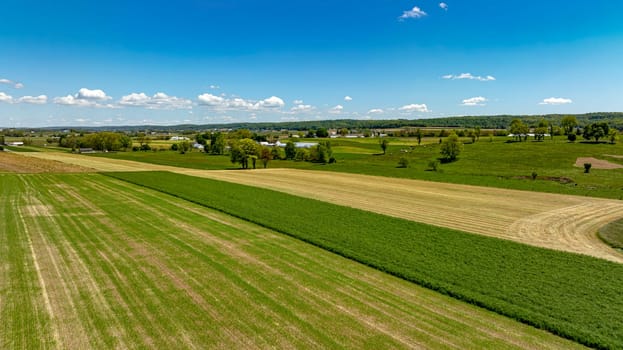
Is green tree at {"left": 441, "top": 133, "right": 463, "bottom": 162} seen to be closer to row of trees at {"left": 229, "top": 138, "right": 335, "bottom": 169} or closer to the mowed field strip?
row of trees at {"left": 229, "top": 138, "right": 335, "bottom": 169}

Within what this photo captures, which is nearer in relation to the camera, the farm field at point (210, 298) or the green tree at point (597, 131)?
the farm field at point (210, 298)

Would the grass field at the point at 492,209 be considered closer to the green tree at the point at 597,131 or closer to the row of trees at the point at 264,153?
the row of trees at the point at 264,153

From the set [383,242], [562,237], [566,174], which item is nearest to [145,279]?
[383,242]

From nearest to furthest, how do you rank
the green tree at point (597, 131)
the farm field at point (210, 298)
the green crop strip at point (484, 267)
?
the farm field at point (210, 298)
the green crop strip at point (484, 267)
the green tree at point (597, 131)

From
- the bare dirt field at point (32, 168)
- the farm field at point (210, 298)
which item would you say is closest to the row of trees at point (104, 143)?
the bare dirt field at point (32, 168)

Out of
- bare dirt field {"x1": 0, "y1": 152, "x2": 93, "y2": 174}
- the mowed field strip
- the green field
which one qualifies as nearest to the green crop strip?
the mowed field strip
